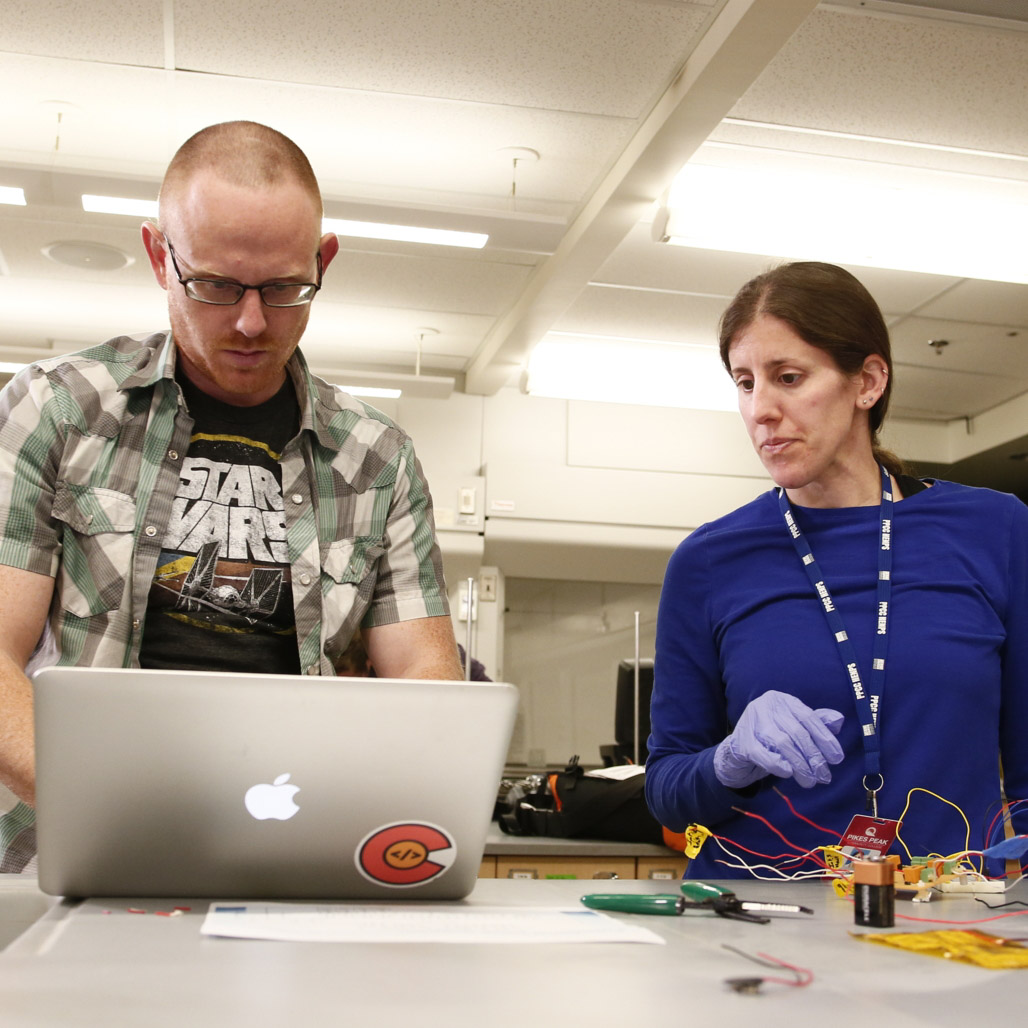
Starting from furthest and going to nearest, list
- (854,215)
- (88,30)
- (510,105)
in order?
1. (854,215)
2. (510,105)
3. (88,30)

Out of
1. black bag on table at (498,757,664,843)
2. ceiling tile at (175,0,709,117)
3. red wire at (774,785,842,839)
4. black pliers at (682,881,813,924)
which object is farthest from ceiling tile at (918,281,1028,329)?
black pliers at (682,881,813,924)

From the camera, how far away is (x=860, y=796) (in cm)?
127

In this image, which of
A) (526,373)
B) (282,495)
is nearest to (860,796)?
(282,495)

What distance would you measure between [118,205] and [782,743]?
107 inches

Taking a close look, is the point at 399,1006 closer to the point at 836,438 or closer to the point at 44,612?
the point at 44,612

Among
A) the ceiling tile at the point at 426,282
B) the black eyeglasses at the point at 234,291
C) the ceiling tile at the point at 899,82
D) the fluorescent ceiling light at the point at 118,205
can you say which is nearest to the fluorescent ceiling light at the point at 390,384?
the ceiling tile at the point at 426,282

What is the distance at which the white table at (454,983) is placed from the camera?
1.61 feet

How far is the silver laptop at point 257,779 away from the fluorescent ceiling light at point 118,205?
2708 millimetres

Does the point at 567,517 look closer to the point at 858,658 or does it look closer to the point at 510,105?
the point at 510,105

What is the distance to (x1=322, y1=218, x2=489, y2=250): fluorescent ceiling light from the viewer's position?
132 inches

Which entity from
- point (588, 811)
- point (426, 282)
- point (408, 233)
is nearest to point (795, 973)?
point (588, 811)

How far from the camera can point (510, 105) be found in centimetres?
330

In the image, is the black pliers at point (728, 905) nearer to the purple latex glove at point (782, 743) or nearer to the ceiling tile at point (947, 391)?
the purple latex glove at point (782, 743)

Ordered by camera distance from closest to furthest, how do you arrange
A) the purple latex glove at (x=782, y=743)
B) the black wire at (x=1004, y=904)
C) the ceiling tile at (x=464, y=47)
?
1. the black wire at (x=1004, y=904)
2. the purple latex glove at (x=782, y=743)
3. the ceiling tile at (x=464, y=47)
